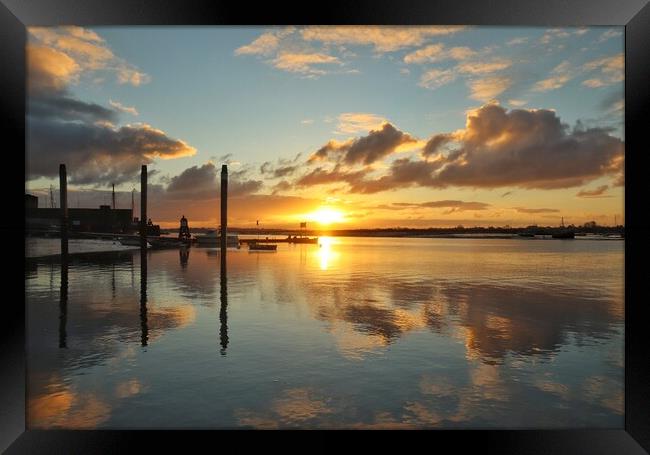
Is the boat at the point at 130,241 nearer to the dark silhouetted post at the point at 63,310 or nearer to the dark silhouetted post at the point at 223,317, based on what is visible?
the dark silhouetted post at the point at 63,310

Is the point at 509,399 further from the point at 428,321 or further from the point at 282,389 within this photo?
the point at 428,321

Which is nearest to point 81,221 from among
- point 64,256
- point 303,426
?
point 64,256

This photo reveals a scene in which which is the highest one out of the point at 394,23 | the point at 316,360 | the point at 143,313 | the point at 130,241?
the point at 394,23

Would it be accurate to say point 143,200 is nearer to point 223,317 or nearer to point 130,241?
point 130,241

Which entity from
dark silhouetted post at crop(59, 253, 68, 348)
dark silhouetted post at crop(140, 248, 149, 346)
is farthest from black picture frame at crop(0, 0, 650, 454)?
dark silhouetted post at crop(59, 253, 68, 348)

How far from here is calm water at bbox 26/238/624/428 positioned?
747 cm

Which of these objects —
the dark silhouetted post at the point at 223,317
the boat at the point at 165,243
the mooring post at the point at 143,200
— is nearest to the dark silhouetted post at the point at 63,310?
the dark silhouetted post at the point at 223,317

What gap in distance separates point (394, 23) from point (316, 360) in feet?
23.1

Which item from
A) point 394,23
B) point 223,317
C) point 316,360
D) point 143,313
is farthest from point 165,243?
point 394,23

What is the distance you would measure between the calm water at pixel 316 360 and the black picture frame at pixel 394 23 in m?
1.87

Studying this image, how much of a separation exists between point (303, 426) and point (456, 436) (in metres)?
2.66

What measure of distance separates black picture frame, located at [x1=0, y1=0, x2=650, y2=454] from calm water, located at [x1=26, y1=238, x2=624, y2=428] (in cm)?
187

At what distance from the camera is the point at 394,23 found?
5.75 meters

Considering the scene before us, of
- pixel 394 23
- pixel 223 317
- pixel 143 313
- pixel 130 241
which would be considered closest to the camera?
pixel 394 23
